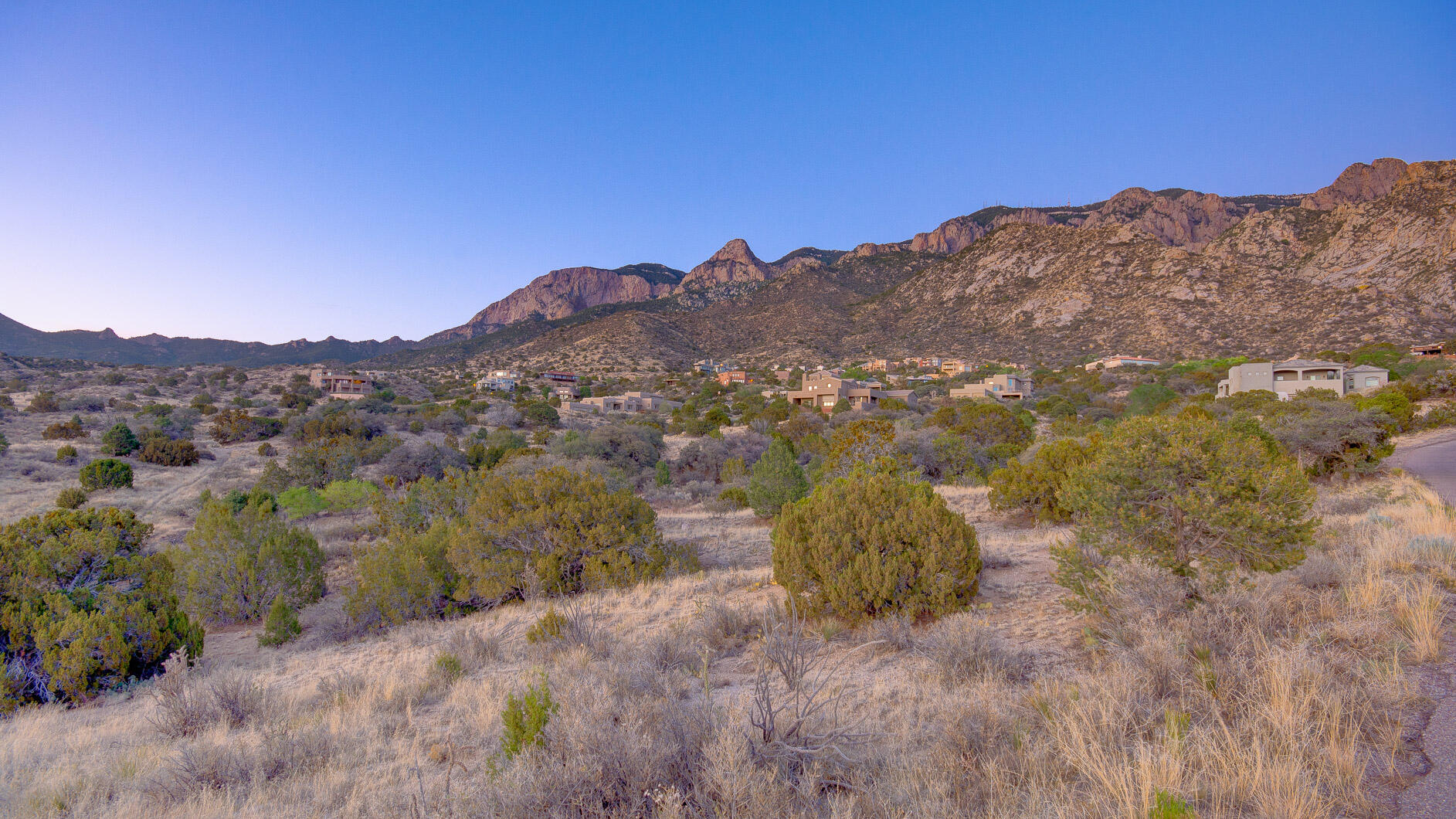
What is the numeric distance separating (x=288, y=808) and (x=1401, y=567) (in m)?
8.69

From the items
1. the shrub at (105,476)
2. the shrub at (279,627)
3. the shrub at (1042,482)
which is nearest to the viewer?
the shrub at (279,627)

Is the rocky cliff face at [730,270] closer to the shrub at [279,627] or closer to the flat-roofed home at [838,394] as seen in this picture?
the flat-roofed home at [838,394]

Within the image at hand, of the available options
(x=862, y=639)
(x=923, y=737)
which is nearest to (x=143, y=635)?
(x=862, y=639)

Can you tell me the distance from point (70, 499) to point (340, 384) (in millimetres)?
32872

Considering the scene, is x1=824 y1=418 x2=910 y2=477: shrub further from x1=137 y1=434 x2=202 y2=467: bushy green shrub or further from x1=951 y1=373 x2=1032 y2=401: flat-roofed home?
x1=951 y1=373 x2=1032 y2=401: flat-roofed home

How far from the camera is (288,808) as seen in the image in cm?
336

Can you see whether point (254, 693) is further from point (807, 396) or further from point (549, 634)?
point (807, 396)

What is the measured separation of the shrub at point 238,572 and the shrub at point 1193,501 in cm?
1197

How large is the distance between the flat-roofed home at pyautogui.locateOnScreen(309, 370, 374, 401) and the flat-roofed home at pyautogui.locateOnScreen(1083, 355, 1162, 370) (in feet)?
184

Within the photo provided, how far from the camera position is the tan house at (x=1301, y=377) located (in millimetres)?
32750

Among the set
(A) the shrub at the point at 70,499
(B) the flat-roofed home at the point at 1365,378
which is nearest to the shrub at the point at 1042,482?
(A) the shrub at the point at 70,499

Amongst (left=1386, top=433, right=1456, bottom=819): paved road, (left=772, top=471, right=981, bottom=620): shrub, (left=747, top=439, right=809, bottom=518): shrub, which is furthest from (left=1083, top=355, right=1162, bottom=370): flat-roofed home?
(left=1386, top=433, right=1456, bottom=819): paved road

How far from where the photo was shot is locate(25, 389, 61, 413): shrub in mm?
31641

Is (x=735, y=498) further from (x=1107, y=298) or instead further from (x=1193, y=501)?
(x=1107, y=298)
